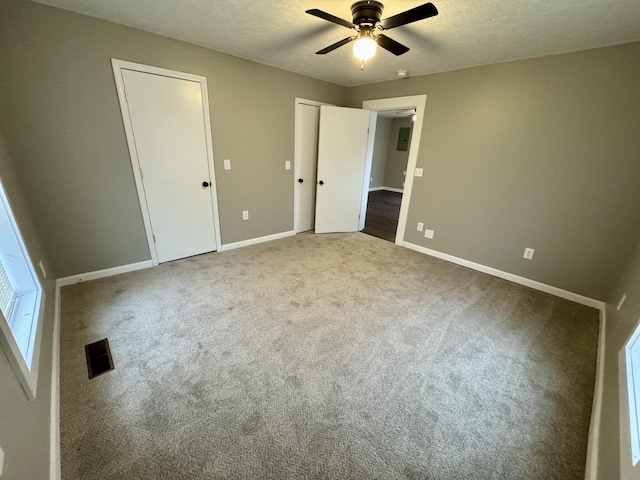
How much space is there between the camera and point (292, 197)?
12.9ft

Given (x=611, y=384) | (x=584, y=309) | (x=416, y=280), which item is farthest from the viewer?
(x=416, y=280)

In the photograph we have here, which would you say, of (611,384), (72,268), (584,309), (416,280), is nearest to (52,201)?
(72,268)

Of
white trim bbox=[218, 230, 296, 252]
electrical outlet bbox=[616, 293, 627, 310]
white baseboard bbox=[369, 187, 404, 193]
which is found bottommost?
white trim bbox=[218, 230, 296, 252]

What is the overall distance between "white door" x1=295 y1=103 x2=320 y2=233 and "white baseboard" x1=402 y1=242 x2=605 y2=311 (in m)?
1.72

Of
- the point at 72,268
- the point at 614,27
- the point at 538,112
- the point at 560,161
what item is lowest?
the point at 72,268

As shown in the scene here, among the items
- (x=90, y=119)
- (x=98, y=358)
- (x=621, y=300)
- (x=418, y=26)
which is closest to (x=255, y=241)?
(x=90, y=119)

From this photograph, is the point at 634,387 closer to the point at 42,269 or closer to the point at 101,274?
the point at 42,269

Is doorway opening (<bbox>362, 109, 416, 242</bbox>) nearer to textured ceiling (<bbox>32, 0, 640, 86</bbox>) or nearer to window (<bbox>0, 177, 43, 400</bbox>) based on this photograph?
textured ceiling (<bbox>32, 0, 640, 86</bbox>)

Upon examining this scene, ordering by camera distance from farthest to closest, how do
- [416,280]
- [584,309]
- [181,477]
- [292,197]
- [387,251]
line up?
1. [292,197]
2. [387,251]
3. [416,280]
4. [584,309]
5. [181,477]

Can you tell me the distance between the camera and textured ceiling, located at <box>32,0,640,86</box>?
5.45 feet

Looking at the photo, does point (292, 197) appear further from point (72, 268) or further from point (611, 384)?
point (611, 384)

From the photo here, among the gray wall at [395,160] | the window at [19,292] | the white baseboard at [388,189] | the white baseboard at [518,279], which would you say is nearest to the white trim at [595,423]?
the white baseboard at [518,279]

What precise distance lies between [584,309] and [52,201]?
16.5 feet

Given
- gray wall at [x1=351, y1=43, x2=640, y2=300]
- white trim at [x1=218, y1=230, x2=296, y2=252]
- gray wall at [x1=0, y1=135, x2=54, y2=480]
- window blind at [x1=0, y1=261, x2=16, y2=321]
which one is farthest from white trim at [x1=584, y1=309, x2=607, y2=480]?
white trim at [x1=218, y1=230, x2=296, y2=252]
